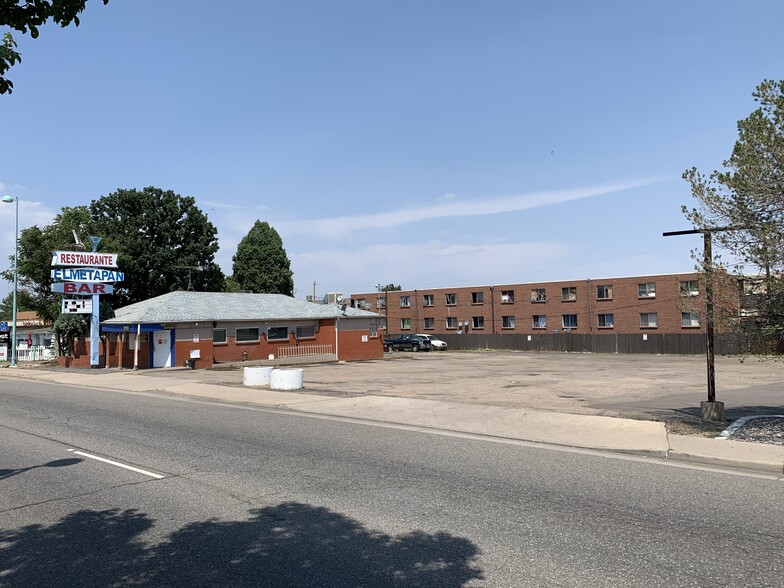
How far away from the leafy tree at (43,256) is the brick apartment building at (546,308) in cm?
4051

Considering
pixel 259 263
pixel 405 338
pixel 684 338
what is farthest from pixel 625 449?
pixel 259 263

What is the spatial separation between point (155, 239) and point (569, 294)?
134 ft

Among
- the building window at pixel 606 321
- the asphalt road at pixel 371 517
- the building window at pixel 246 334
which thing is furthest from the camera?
the building window at pixel 606 321

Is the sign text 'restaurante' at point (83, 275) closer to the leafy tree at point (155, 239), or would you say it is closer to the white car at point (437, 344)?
the leafy tree at point (155, 239)

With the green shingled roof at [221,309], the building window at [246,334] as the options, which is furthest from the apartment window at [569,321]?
the building window at [246,334]

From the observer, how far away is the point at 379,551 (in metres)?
5.36

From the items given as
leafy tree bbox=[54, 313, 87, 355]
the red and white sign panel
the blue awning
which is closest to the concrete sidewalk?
the blue awning

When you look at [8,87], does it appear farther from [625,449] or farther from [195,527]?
[625,449]

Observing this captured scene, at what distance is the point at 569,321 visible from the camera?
6275cm

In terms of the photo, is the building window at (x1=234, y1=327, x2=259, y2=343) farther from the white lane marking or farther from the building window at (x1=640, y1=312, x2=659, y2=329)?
the building window at (x1=640, y1=312, x2=659, y2=329)

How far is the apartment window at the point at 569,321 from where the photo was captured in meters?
62.4

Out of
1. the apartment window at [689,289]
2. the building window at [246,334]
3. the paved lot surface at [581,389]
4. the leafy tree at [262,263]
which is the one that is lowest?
the paved lot surface at [581,389]

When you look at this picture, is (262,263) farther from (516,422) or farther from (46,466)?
(46,466)

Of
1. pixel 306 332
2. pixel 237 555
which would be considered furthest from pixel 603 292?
Answer: pixel 237 555
